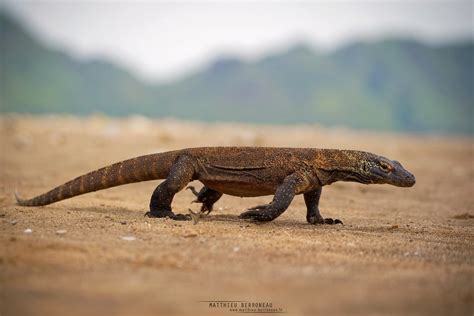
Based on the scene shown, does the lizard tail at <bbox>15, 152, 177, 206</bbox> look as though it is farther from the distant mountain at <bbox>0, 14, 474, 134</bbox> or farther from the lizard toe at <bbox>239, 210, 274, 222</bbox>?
the distant mountain at <bbox>0, 14, 474, 134</bbox>

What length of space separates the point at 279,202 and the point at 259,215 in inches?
11.7

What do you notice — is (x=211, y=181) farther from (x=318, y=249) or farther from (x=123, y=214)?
(x=318, y=249)

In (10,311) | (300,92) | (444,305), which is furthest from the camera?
(300,92)

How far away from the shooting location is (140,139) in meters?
20.6

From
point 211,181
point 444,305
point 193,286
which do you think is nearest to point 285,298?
point 193,286

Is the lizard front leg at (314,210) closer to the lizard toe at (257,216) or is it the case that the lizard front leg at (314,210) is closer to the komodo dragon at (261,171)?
the komodo dragon at (261,171)

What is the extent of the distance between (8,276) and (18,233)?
1694mm

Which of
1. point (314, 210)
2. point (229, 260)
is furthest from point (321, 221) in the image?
point (229, 260)

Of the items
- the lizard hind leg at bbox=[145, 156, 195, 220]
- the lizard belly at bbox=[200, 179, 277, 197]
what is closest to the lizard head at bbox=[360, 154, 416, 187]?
the lizard belly at bbox=[200, 179, 277, 197]

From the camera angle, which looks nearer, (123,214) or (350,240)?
(350,240)

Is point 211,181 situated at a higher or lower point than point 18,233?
higher

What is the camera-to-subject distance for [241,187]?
8.32 meters

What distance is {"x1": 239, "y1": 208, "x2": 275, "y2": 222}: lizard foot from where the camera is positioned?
773 cm

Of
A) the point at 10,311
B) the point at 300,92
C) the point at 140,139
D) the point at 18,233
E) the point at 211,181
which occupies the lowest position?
the point at 10,311
